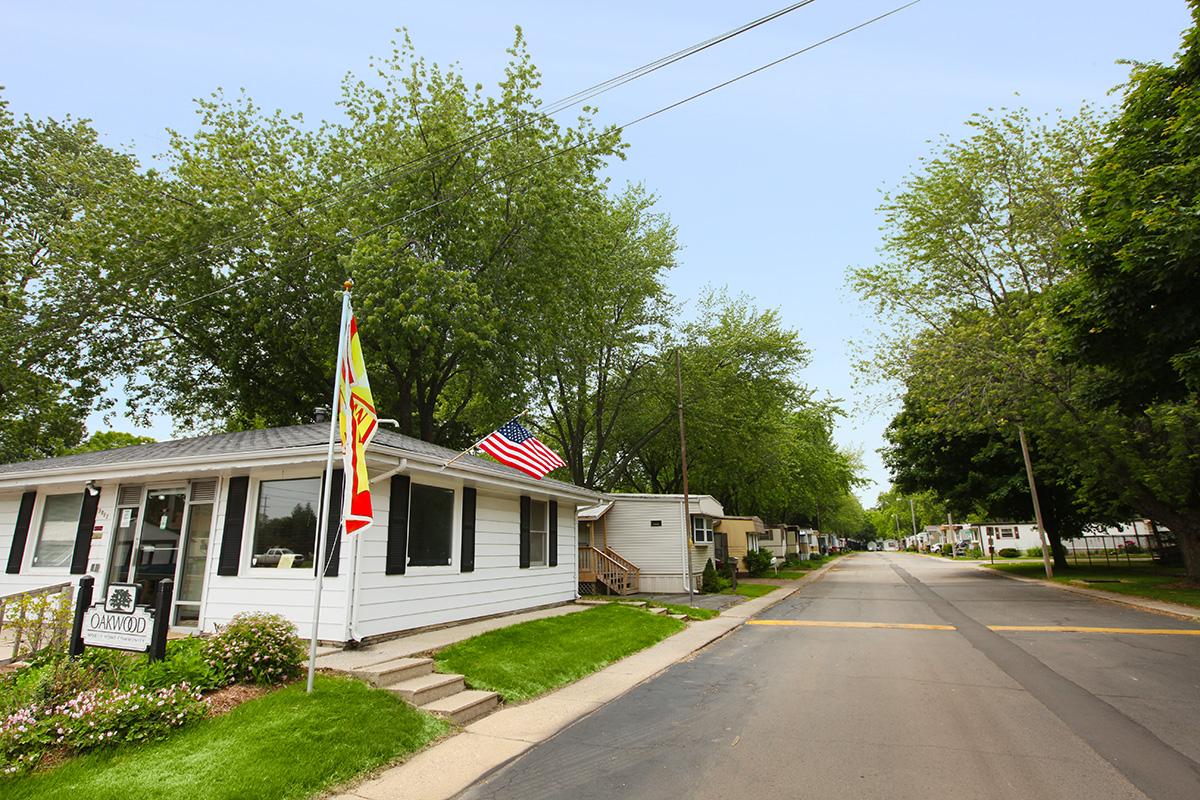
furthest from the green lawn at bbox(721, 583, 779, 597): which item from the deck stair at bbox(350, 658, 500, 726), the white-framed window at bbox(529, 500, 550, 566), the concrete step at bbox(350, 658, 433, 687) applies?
the deck stair at bbox(350, 658, 500, 726)

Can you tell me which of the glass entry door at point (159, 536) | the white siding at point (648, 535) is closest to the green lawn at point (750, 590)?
the white siding at point (648, 535)

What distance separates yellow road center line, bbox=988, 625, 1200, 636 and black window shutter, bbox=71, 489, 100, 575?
16.9 metres

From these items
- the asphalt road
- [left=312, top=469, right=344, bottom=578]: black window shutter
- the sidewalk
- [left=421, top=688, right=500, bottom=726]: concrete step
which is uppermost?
[left=312, top=469, right=344, bottom=578]: black window shutter

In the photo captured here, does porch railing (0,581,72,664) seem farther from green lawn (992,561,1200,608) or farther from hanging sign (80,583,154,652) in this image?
green lawn (992,561,1200,608)

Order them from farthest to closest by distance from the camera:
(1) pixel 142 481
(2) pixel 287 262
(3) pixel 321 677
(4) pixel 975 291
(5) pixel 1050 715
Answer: (4) pixel 975 291, (2) pixel 287 262, (1) pixel 142 481, (3) pixel 321 677, (5) pixel 1050 715

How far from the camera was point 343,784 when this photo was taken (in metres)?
4.70

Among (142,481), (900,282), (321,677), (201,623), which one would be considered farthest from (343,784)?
(900,282)

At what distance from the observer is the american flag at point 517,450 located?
9.49 metres

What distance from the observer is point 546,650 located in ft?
31.1

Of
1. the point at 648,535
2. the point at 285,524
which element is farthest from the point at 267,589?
the point at 648,535

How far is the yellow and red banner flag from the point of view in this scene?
664cm

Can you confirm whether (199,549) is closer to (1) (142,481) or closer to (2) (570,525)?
(1) (142,481)

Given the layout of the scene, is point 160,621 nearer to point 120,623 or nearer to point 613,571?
point 120,623

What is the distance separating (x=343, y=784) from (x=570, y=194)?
16.8 metres
